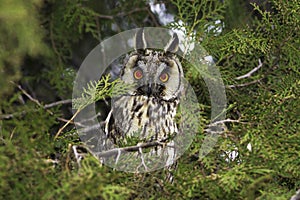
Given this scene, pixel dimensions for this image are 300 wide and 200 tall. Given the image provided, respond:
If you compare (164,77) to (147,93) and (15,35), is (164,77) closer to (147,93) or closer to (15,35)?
(147,93)

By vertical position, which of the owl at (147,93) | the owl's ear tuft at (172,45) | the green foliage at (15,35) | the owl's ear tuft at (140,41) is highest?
the green foliage at (15,35)

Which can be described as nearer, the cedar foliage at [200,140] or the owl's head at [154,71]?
the cedar foliage at [200,140]

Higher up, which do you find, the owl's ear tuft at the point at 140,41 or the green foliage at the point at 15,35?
the green foliage at the point at 15,35

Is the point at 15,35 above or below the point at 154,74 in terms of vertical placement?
A: above

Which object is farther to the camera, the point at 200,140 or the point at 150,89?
the point at 150,89

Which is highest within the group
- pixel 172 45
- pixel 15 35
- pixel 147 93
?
pixel 15 35

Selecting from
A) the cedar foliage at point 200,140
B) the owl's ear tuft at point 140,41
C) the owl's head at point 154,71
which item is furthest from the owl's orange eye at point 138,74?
the cedar foliage at point 200,140

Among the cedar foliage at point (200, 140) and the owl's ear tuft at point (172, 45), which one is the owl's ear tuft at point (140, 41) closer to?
the owl's ear tuft at point (172, 45)

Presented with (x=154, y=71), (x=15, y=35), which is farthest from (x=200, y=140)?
(x=15, y=35)
